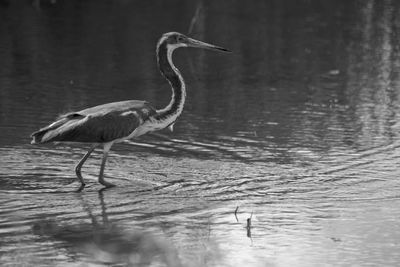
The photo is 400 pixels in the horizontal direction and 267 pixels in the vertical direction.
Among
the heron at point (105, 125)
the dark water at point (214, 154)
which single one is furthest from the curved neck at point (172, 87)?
the dark water at point (214, 154)

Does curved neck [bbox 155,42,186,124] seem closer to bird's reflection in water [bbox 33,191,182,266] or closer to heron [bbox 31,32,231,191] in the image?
heron [bbox 31,32,231,191]

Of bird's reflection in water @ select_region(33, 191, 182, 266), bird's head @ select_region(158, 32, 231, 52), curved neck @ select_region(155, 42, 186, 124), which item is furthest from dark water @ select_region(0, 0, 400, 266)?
bird's head @ select_region(158, 32, 231, 52)

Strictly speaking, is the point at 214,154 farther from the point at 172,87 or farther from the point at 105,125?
the point at 105,125

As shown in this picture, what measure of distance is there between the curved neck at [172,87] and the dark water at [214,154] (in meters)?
0.57

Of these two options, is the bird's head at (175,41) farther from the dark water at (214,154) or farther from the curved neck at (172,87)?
the dark water at (214,154)

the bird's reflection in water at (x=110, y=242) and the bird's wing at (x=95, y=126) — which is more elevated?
the bird's wing at (x=95, y=126)

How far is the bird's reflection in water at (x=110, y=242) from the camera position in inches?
291

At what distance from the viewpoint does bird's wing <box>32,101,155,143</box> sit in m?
9.66

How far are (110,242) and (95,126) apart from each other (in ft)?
6.66

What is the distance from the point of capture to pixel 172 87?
1029 centimetres

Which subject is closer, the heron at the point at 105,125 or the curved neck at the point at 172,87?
the heron at the point at 105,125

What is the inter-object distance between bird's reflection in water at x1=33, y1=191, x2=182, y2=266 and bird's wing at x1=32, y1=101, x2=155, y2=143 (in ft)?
4.15

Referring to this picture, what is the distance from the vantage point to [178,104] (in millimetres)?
10203

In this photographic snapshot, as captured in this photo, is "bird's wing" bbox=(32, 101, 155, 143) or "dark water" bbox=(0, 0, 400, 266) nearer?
"dark water" bbox=(0, 0, 400, 266)
